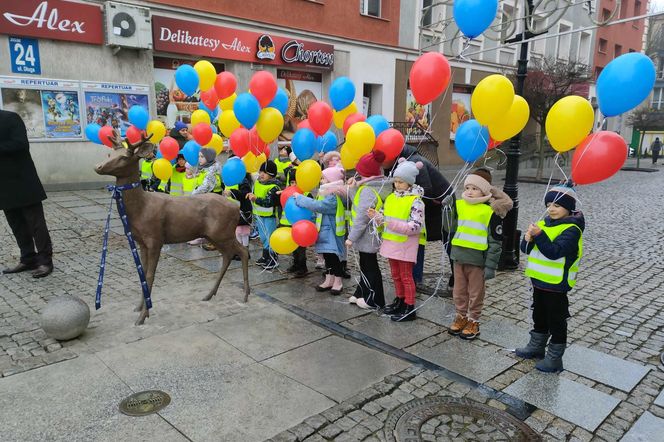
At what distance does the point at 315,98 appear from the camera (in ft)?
56.1

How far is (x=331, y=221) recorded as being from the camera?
5695mm

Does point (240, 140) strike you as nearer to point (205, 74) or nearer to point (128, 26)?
point (205, 74)

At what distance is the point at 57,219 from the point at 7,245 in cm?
195

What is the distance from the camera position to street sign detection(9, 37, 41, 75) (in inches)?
423

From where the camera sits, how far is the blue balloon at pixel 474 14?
4430 mm

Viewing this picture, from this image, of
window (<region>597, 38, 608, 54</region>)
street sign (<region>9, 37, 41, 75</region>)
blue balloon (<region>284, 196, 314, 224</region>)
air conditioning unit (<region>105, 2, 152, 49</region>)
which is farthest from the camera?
window (<region>597, 38, 608, 54</region>)

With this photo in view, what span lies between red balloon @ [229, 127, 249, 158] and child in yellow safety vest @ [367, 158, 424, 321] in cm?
208

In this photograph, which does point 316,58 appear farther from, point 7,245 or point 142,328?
point 142,328

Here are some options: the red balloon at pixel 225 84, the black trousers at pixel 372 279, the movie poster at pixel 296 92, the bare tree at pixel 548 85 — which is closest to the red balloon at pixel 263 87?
the red balloon at pixel 225 84

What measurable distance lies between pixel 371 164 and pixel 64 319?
10.8 ft

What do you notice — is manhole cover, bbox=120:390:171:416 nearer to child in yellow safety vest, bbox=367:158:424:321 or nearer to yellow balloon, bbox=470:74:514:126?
child in yellow safety vest, bbox=367:158:424:321

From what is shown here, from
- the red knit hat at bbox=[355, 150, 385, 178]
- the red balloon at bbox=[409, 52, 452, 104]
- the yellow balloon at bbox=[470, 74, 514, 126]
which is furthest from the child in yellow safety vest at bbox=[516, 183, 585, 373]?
the red knit hat at bbox=[355, 150, 385, 178]

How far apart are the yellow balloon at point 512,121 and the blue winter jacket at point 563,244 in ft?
3.63

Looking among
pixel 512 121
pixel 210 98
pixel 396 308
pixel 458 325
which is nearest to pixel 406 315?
pixel 396 308
